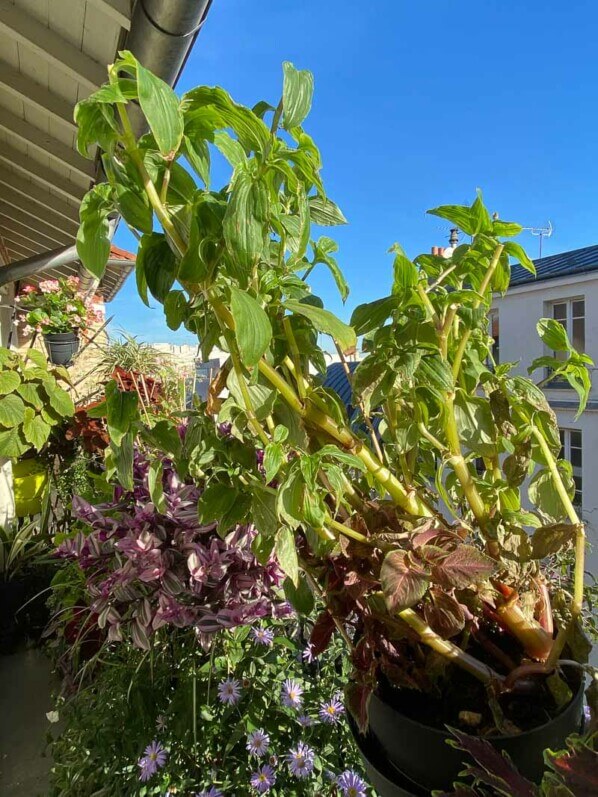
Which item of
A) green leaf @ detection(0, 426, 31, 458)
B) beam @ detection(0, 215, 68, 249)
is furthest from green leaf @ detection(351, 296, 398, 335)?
beam @ detection(0, 215, 68, 249)

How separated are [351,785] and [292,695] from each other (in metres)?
0.17

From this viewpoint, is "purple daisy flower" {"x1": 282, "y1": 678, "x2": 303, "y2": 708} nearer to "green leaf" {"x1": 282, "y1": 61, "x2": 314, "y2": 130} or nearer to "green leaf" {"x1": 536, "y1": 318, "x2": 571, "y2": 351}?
"green leaf" {"x1": 536, "y1": 318, "x2": 571, "y2": 351}

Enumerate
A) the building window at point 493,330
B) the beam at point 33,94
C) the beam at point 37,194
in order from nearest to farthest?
1. the building window at point 493,330
2. the beam at point 33,94
3. the beam at point 37,194

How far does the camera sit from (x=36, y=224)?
2930 millimetres

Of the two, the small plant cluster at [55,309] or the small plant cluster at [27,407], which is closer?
the small plant cluster at [27,407]

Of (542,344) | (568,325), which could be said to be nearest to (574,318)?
(568,325)

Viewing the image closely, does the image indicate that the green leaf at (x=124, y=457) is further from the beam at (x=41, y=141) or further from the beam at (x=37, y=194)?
the beam at (x=37, y=194)

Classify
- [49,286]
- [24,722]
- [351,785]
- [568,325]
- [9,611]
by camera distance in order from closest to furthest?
[351,785], [24,722], [9,611], [49,286], [568,325]

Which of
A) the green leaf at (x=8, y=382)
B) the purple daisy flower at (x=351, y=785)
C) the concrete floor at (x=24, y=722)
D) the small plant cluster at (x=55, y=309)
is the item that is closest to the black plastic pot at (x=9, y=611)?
the concrete floor at (x=24, y=722)

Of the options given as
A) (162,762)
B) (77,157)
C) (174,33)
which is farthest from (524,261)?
(77,157)

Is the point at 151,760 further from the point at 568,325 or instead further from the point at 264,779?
the point at 568,325

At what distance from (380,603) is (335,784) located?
589 millimetres

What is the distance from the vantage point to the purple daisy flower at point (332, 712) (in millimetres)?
910

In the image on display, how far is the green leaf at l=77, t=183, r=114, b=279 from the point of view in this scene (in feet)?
1.28
